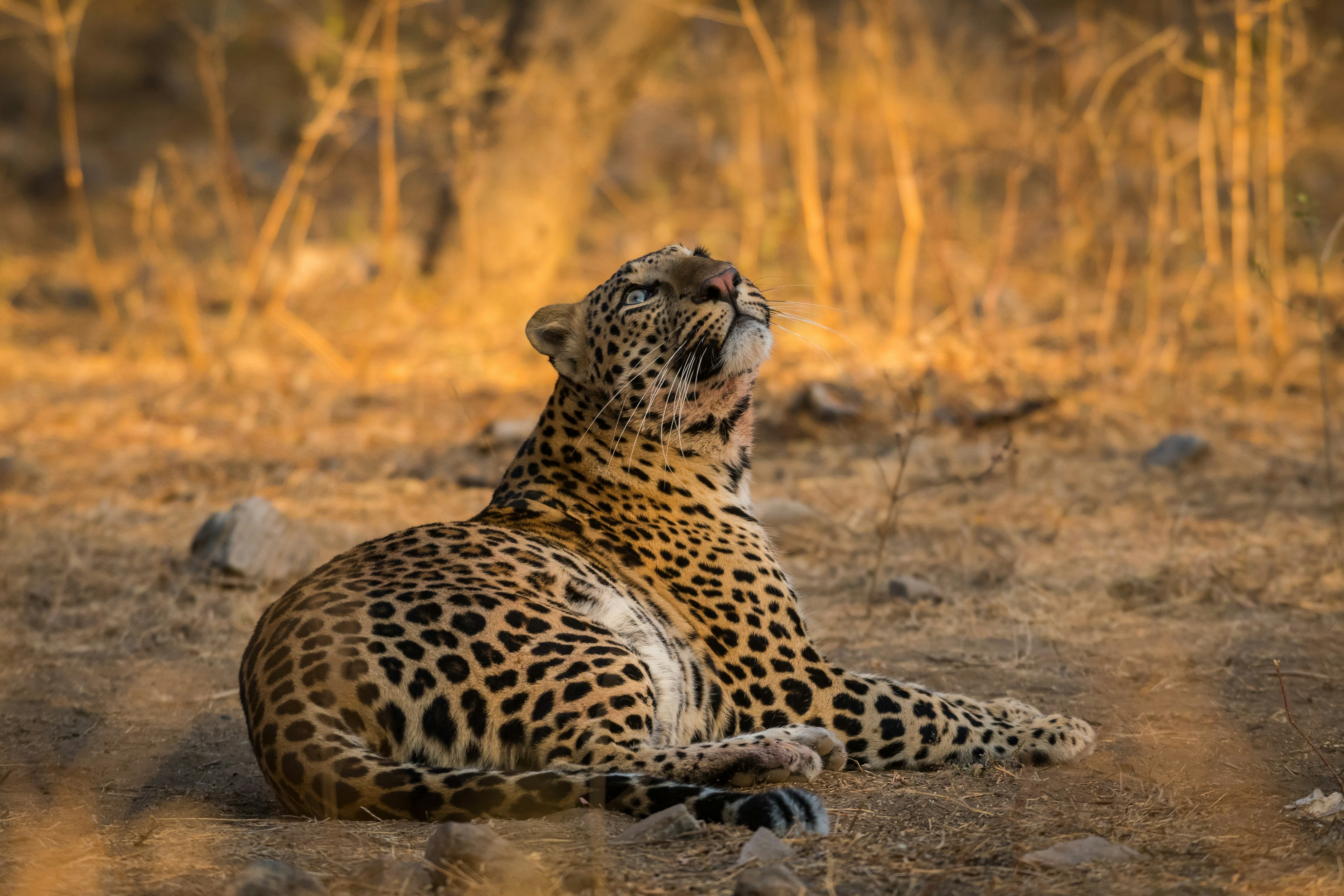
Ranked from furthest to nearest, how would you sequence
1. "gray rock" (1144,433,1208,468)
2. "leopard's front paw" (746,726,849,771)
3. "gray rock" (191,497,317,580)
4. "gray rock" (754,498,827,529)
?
"gray rock" (1144,433,1208,468), "gray rock" (754,498,827,529), "gray rock" (191,497,317,580), "leopard's front paw" (746,726,849,771)

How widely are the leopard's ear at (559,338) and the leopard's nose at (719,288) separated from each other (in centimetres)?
51

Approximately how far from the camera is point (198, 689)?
5.68 m

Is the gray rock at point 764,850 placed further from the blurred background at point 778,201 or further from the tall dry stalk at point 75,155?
the tall dry stalk at point 75,155

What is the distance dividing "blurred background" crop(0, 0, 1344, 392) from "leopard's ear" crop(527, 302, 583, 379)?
2924 millimetres

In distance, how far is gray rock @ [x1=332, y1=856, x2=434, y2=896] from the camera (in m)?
2.94

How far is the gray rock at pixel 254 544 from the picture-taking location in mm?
6855

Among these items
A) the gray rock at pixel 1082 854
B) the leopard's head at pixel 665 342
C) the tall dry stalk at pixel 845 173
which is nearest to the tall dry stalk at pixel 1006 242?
the tall dry stalk at pixel 845 173

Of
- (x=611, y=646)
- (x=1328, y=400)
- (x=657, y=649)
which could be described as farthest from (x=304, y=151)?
(x=1328, y=400)

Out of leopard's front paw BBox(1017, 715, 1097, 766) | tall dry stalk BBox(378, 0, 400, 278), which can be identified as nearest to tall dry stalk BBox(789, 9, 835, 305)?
tall dry stalk BBox(378, 0, 400, 278)

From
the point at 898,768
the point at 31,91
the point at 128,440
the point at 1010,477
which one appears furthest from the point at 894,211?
the point at 31,91

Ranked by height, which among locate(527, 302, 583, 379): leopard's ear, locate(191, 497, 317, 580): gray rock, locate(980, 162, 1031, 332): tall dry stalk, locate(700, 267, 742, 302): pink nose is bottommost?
locate(191, 497, 317, 580): gray rock

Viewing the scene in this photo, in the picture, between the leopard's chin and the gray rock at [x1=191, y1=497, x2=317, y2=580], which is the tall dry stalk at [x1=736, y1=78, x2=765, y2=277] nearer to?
the gray rock at [x1=191, y1=497, x2=317, y2=580]

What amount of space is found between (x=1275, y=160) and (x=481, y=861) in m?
8.48

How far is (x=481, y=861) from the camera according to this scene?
2.95 meters
